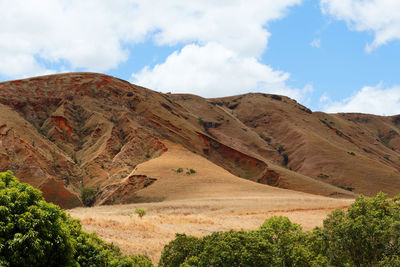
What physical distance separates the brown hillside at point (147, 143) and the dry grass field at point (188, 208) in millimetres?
573

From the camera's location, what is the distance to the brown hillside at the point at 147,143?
53125 millimetres

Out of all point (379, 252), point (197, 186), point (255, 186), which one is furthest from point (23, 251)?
point (255, 186)

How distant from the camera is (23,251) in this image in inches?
347

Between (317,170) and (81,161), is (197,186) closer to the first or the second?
(81,161)

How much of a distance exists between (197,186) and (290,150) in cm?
4852

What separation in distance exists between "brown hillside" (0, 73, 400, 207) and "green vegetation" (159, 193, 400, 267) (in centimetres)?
3450

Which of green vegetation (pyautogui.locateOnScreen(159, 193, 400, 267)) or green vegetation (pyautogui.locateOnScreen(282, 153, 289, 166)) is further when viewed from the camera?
green vegetation (pyautogui.locateOnScreen(282, 153, 289, 166))

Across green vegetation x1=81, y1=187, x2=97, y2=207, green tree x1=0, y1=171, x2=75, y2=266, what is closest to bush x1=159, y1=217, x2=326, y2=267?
green tree x1=0, y1=171, x2=75, y2=266

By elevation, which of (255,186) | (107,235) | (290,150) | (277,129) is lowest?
(107,235)

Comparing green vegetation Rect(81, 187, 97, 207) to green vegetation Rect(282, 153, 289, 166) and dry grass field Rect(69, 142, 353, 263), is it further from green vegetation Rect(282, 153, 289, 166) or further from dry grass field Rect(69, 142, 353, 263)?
green vegetation Rect(282, 153, 289, 166)

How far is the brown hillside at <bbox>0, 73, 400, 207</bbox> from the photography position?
174 ft

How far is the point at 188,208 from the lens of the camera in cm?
3925

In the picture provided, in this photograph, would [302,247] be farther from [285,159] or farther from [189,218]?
[285,159]

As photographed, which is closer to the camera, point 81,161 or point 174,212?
point 174,212
